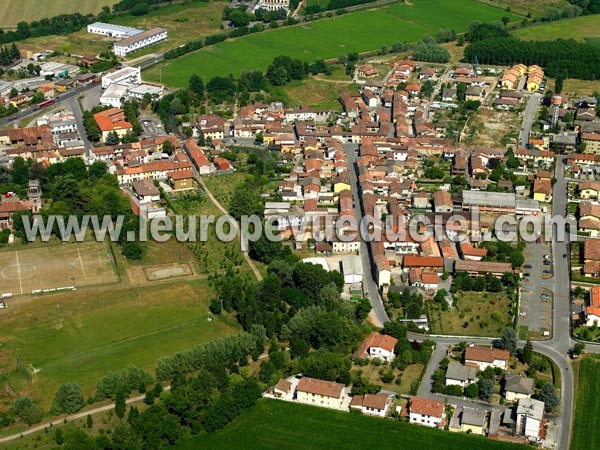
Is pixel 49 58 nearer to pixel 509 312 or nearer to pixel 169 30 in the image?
pixel 169 30

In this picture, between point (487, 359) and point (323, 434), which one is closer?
point (323, 434)

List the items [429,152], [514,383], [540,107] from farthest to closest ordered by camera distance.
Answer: [540,107]
[429,152]
[514,383]

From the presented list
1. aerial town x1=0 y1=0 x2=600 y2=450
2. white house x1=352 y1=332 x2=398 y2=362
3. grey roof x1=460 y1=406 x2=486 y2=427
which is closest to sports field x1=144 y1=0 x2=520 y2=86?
aerial town x1=0 y1=0 x2=600 y2=450

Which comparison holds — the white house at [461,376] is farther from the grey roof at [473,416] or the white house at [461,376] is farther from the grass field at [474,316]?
the grass field at [474,316]

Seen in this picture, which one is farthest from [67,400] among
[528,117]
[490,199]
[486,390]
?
[528,117]

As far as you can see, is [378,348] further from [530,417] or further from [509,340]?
[530,417]

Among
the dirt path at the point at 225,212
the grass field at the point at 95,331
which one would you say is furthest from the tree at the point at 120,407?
the dirt path at the point at 225,212

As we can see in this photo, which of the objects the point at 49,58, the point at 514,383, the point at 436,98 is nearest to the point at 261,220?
the point at 514,383
